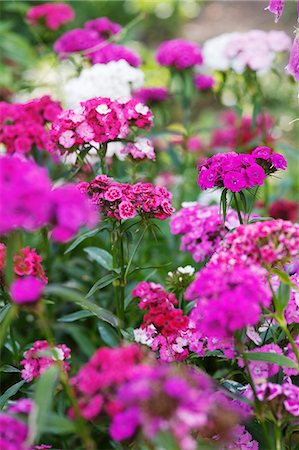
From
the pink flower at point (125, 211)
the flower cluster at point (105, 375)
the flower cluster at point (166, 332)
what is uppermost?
the flower cluster at point (105, 375)

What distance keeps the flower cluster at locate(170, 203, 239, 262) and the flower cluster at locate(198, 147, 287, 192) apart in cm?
33

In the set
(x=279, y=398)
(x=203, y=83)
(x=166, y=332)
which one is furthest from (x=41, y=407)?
(x=203, y=83)

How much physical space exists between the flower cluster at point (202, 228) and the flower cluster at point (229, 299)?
94 cm

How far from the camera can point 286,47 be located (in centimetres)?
337

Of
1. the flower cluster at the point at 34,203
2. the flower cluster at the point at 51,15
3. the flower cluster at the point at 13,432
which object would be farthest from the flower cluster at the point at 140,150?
the flower cluster at the point at 51,15

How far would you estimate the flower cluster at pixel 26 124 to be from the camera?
2.70 m

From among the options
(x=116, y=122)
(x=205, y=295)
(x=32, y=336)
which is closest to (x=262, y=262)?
(x=205, y=295)

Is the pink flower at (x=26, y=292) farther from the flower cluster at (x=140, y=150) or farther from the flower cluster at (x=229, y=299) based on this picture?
the flower cluster at (x=140, y=150)

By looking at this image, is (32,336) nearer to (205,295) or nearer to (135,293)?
(135,293)

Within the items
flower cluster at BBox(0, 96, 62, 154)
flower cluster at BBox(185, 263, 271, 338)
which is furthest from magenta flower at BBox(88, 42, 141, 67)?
flower cluster at BBox(185, 263, 271, 338)

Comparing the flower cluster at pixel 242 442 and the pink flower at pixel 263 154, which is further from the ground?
the pink flower at pixel 263 154

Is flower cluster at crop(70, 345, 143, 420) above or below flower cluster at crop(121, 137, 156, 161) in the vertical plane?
above

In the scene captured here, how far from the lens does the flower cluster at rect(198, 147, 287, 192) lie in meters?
1.96

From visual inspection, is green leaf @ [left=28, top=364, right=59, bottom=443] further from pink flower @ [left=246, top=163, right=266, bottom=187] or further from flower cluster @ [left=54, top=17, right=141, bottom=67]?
flower cluster @ [left=54, top=17, right=141, bottom=67]
